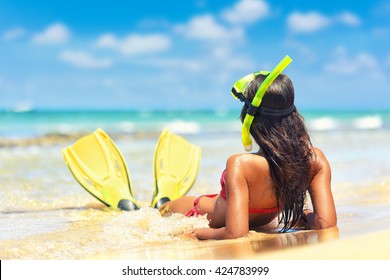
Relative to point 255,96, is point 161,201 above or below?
below

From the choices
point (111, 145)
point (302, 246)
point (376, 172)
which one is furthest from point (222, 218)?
point (376, 172)

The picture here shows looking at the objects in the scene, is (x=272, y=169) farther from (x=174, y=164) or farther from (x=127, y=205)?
(x=174, y=164)

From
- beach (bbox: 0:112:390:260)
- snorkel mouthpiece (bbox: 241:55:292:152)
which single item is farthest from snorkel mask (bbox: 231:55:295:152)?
beach (bbox: 0:112:390:260)

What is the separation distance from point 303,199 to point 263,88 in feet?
2.38

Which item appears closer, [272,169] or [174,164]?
[272,169]

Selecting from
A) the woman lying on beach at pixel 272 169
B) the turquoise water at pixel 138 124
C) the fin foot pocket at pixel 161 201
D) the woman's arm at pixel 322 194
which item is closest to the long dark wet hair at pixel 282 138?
the woman lying on beach at pixel 272 169

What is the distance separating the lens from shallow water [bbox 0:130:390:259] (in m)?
2.90

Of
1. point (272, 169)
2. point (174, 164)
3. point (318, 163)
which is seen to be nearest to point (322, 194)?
point (318, 163)

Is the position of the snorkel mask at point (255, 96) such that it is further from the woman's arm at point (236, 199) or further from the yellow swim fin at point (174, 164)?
the yellow swim fin at point (174, 164)

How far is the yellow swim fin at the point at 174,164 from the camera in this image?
4848mm

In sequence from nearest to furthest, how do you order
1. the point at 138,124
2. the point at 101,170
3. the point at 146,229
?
the point at 146,229 → the point at 101,170 → the point at 138,124

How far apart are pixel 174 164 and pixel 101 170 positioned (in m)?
0.69

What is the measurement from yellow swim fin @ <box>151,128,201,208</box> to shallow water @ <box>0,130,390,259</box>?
38 cm

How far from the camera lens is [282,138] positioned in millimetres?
2973
